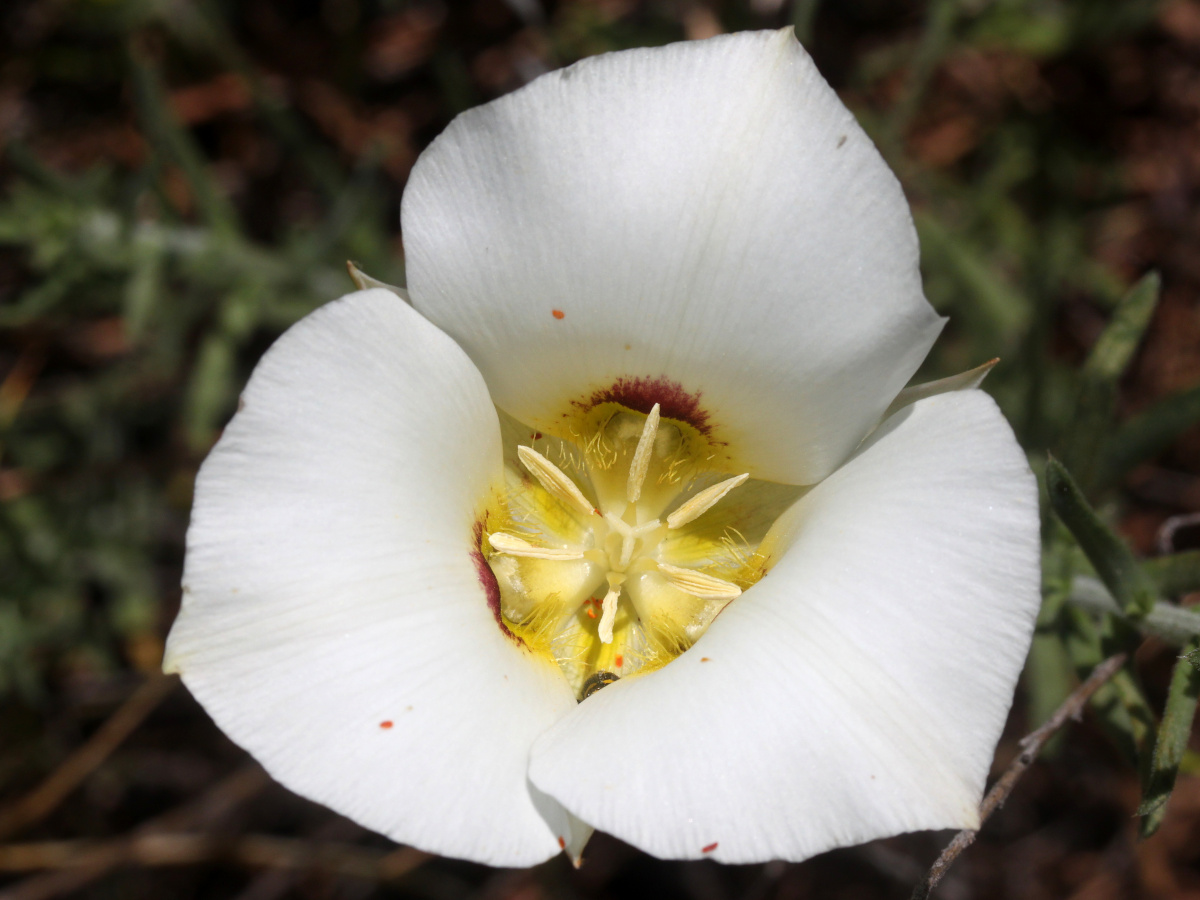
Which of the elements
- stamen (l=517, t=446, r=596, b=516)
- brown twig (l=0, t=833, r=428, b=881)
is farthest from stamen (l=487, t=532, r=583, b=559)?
brown twig (l=0, t=833, r=428, b=881)

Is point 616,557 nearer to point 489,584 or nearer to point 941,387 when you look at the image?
point 489,584

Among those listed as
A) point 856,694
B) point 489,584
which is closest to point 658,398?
point 489,584

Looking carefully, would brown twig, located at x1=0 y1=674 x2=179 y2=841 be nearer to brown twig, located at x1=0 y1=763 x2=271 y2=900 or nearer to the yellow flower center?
brown twig, located at x1=0 y1=763 x2=271 y2=900

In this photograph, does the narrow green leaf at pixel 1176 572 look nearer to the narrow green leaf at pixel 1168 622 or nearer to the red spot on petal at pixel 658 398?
the narrow green leaf at pixel 1168 622

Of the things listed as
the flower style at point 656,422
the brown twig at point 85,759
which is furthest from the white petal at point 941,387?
the brown twig at point 85,759

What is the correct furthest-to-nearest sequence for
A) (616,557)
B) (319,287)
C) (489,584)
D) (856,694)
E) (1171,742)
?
(319,287) → (616,557) → (489,584) → (1171,742) → (856,694)

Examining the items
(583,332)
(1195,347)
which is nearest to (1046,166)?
(1195,347)
